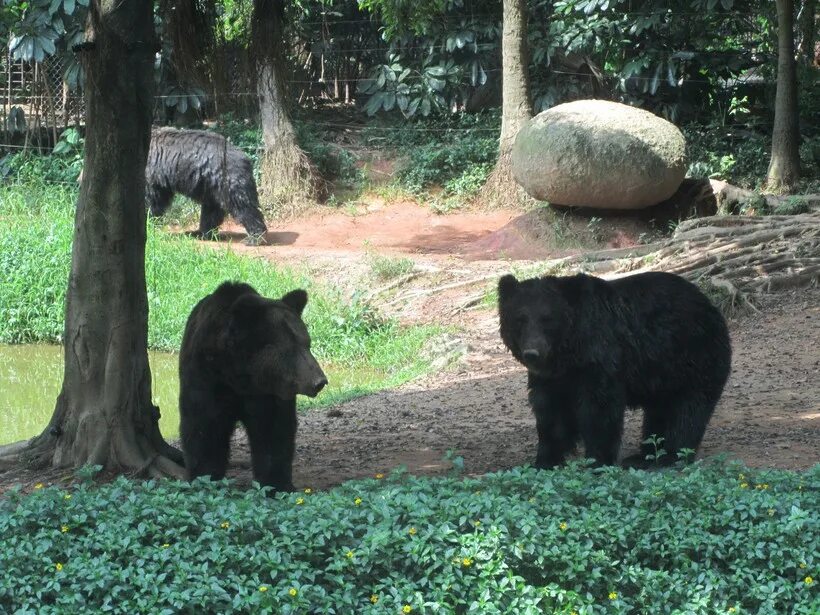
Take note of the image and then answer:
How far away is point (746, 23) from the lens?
2177cm

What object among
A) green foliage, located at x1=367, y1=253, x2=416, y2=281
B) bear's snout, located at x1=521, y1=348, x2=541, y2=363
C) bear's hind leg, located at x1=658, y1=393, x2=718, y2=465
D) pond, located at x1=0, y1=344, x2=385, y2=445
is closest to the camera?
bear's snout, located at x1=521, y1=348, x2=541, y2=363

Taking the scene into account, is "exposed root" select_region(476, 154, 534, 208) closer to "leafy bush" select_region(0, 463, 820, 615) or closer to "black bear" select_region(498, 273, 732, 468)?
"black bear" select_region(498, 273, 732, 468)

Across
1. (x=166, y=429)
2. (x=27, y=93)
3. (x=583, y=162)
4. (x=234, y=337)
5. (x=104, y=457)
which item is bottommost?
(x=166, y=429)

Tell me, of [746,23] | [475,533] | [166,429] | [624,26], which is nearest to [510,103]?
[624,26]

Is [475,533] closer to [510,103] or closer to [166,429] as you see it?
[166,429]

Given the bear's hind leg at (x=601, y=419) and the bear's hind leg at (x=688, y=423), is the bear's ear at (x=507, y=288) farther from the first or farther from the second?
the bear's hind leg at (x=688, y=423)

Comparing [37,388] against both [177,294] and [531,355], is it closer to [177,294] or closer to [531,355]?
[177,294]

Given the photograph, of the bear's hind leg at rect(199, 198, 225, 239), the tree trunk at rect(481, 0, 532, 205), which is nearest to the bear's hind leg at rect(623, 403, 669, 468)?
the bear's hind leg at rect(199, 198, 225, 239)

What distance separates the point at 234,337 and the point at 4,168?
15.7 m

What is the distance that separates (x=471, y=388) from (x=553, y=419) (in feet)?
11.8

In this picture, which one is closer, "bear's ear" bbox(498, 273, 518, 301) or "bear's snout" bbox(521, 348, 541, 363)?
"bear's snout" bbox(521, 348, 541, 363)

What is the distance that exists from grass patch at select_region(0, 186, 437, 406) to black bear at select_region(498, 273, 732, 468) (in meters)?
4.62

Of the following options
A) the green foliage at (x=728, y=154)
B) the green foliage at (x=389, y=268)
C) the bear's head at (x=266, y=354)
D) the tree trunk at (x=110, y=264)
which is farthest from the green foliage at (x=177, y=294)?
the green foliage at (x=728, y=154)

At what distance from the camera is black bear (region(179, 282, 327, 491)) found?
6.00 metres
